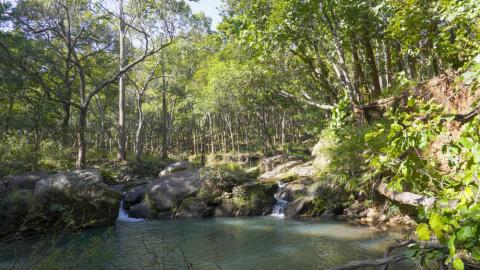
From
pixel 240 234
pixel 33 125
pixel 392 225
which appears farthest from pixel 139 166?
pixel 392 225

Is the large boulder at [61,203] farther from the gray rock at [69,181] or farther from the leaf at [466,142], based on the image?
the leaf at [466,142]

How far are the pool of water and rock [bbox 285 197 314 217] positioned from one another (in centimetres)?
79

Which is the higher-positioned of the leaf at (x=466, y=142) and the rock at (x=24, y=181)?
the leaf at (x=466, y=142)

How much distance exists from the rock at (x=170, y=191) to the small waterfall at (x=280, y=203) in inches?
148

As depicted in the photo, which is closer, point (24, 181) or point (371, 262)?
point (371, 262)

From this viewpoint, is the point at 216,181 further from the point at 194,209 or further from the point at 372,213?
the point at 372,213

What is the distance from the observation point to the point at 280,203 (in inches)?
628

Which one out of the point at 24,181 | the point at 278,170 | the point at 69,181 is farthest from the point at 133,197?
the point at 278,170

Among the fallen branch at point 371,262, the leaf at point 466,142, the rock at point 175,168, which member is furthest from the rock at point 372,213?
the rock at point 175,168

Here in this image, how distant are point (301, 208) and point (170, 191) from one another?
6156 millimetres

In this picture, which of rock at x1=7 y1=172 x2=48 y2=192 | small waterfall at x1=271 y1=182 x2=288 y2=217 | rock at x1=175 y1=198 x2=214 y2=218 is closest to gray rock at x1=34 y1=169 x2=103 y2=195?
rock at x1=7 y1=172 x2=48 y2=192

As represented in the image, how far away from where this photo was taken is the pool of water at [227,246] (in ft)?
26.3

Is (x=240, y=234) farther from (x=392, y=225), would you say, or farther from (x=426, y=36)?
(x=426, y=36)

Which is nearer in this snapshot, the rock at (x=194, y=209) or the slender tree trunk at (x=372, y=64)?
the slender tree trunk at (x=372, y=64)
